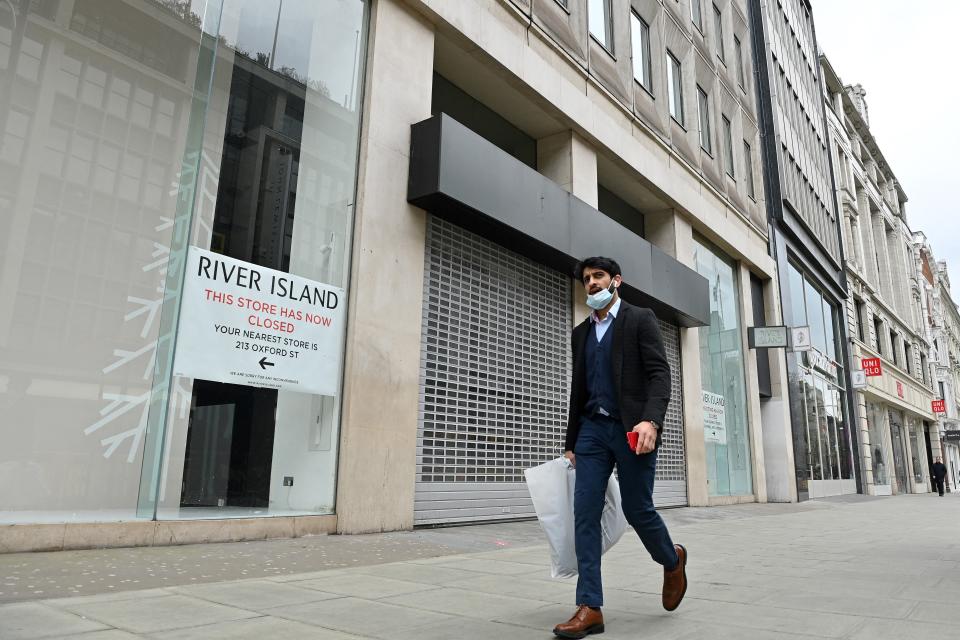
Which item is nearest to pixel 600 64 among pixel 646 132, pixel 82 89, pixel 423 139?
pixel 646 132

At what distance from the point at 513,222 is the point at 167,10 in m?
4.75

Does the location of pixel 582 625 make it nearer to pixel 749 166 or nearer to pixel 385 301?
pixel 385 301

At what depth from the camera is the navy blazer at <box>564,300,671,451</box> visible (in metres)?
3.35

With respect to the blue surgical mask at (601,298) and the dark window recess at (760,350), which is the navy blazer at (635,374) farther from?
the dark window recess at (760,350)

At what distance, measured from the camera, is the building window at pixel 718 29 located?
1969 centimetres

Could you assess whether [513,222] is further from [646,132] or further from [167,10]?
[646,132]

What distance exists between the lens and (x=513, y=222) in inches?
369

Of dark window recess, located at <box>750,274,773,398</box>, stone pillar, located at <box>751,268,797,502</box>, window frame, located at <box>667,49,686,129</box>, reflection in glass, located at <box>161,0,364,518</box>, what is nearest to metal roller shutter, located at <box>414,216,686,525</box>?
reflection in glass, located at <box>161,0,364,518</box>

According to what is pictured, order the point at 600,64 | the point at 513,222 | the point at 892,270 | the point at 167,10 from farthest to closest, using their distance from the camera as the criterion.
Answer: the point at 892,270
the point at 600,64
the point at 513,222
the point at 167,10

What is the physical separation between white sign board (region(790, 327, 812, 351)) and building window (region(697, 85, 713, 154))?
6.04 meters

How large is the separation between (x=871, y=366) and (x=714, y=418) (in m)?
16.3

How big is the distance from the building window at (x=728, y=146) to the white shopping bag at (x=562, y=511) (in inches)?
681

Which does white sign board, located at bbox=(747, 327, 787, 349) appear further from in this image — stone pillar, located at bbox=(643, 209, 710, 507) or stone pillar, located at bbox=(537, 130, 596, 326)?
stone pillar, located at bbox=(537, 130, 596, 326)

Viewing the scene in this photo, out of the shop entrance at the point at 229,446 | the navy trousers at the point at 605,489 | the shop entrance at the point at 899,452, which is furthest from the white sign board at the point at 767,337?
the shop entrance at the point at 899,452
